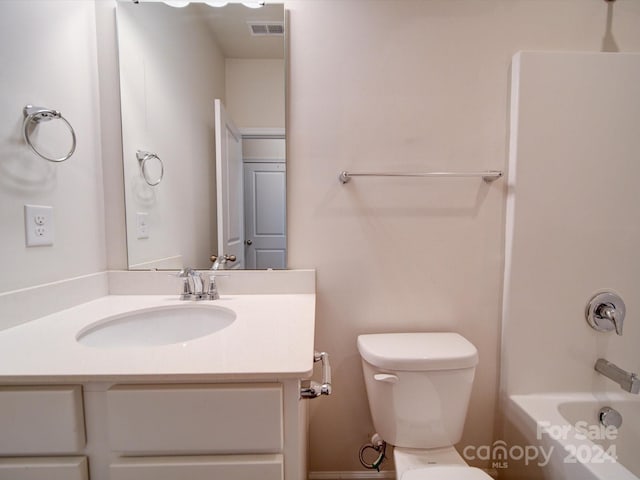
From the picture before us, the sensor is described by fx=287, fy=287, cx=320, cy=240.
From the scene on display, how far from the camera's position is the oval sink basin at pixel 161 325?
885 mm

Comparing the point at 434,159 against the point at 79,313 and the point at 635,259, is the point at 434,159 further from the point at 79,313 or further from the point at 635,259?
the point at 79,313

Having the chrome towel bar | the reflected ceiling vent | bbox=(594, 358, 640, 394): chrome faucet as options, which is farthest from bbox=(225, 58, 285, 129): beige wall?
bbox=(594, 358, 640, 394): chrome faucet

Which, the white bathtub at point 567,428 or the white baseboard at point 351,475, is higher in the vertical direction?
the white bathtub at point 567,428

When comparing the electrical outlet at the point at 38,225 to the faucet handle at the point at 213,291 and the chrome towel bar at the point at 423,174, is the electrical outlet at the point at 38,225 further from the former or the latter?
the chrome towel bar at the point at 423,174

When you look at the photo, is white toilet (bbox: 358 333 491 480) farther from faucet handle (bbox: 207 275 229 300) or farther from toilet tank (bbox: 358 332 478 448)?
faucet handle (bbox: 207 275 229 300)

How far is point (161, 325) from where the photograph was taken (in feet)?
3.26

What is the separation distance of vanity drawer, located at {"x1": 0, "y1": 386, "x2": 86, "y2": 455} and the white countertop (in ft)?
0.11

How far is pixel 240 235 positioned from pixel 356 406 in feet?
2.94

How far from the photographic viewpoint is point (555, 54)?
1.11 meters

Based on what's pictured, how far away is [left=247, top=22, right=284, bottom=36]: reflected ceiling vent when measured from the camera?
1.12 meters

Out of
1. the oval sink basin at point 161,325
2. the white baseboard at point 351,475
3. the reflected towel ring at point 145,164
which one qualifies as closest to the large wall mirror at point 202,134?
the reflected towel ring at point 145,164

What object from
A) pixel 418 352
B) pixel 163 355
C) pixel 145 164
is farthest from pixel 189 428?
pixel 145 164

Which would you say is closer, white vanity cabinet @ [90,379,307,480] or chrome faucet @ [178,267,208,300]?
white vanity cabinet @ [90,379,307,480]

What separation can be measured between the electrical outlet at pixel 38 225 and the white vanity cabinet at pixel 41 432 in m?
0.47
